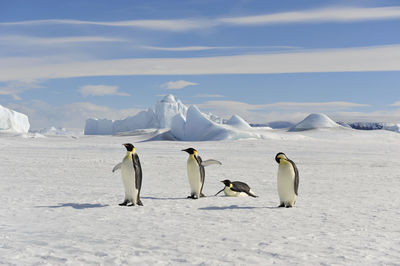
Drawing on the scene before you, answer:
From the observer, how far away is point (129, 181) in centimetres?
737

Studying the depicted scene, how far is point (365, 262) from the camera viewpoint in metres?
4.09

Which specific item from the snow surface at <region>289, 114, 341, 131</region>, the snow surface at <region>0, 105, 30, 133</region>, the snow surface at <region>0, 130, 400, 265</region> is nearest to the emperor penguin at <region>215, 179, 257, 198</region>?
the snow surface at <region>0, 130, 400, 265</region>

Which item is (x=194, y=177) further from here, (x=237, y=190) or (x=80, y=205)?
(x=80, y=205)

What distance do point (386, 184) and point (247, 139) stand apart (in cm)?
2278

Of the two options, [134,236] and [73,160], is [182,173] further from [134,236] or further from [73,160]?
[134,236]

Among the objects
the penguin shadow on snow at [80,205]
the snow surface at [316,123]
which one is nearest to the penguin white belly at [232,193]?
the penguin shadow on snow at [80,205]

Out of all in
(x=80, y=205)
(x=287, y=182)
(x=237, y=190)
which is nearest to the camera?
(x=80, y=205)

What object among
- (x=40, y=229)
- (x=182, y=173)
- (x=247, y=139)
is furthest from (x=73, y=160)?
(x=247, y=139)

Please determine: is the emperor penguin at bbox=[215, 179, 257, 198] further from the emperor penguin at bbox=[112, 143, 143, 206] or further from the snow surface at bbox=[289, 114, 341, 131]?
the snow surface at bbox=[289, 114, 341, 131]

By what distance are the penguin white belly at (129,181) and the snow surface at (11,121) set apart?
5143 cm

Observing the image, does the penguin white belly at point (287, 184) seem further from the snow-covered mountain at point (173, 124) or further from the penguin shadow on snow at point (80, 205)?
the snow-covered mountain at point (173, 124)

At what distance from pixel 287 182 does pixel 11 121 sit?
2179 inches

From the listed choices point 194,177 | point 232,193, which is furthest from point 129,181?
point 232,193

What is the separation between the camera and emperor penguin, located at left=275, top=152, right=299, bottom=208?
732 cm
